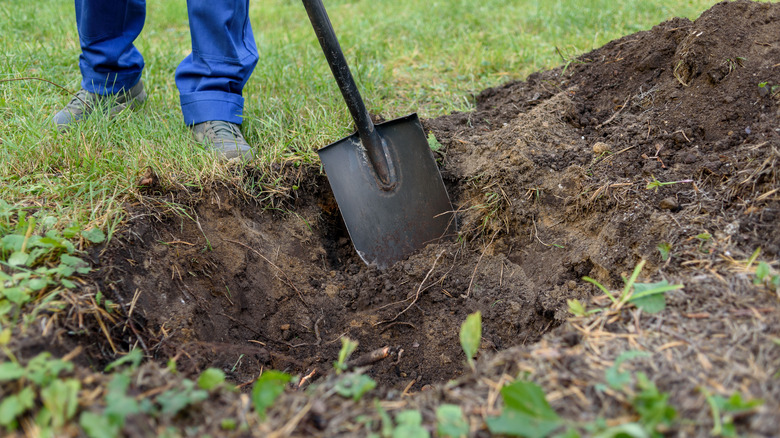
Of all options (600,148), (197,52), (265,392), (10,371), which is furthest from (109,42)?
(600,148)

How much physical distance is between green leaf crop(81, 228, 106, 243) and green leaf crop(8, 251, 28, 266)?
0.18 meters

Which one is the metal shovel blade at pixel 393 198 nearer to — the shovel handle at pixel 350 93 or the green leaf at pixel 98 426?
the shovel handle at pixel 350 93

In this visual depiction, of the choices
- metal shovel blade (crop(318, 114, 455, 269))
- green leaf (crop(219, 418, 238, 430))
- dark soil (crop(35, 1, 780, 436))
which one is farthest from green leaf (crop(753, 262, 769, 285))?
green leaf (crop(219, 418, 238, 430))

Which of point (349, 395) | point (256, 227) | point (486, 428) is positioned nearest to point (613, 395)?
point (486, 428)

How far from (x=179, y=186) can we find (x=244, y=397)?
115cm

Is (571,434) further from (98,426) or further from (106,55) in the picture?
(106,55)

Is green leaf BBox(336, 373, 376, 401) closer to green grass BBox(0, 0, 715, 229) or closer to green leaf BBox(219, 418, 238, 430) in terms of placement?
green leaf BBox(219, 418, 238, 430)

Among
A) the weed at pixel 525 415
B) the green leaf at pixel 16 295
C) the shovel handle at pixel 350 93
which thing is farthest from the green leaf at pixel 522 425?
the shovel handle at pixel 350 93

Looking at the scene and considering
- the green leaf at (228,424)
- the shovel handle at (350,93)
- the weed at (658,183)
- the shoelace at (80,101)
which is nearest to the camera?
the green leaf at (228,424)

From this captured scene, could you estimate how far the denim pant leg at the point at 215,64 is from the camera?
2.31 m

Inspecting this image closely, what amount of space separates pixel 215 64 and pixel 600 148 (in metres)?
1.76

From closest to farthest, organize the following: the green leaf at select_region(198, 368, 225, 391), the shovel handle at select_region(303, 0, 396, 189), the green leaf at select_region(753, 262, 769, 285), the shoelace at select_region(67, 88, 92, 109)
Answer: the green leaf at select_region(198, 368, 225, 391)
the green leaf at select_region(753, 262, 769, 285)
the shovel handle at select_region(303, 0, 396, 189)
the shoelace at select_region(67, 88, 92, 109)

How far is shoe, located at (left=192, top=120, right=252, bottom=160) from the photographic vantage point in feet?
7.42

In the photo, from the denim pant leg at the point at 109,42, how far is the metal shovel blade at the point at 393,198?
48.5 inches
